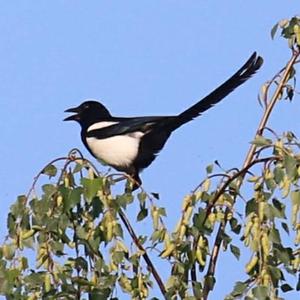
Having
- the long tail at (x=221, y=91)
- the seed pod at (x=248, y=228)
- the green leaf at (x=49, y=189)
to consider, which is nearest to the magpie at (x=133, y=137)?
the long tail at (x=221, y=91)

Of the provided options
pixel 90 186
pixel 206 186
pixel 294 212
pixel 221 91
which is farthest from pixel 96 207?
pixel 221 91

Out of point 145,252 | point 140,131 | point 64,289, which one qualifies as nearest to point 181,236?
point 145,252

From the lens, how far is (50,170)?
2.60m

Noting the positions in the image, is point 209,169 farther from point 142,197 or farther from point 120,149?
point 120,149

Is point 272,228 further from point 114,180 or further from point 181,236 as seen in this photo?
point 114,180

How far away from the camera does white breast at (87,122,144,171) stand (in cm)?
494

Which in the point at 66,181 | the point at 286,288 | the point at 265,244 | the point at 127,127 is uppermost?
the point at 127,127

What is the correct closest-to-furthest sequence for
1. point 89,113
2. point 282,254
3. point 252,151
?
point 282,254 < point 252,151 < point 89,113

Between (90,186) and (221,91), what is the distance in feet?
6.01

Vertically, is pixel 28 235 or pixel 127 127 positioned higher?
pixel 127 127

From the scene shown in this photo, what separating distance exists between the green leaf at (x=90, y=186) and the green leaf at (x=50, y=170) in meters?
0.15

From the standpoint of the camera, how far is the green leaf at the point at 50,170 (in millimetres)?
2586

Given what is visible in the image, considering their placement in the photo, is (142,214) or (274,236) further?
(142,214)

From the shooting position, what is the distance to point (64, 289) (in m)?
2.40
